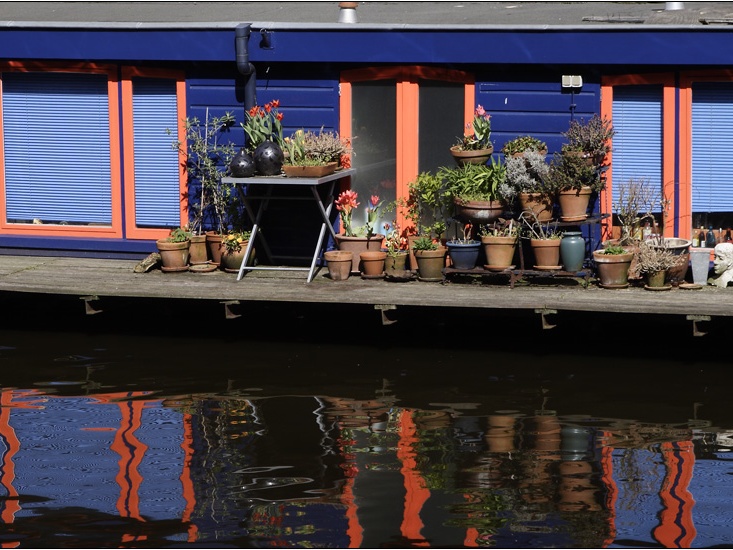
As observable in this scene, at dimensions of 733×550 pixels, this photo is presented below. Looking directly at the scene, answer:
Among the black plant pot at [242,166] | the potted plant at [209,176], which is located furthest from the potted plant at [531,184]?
the potted plant at [209,176]

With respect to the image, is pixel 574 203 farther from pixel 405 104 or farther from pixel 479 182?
pixel 405 104

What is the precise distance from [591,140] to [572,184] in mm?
556

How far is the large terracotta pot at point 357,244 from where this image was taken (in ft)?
50.6

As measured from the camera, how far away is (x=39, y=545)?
930 cm

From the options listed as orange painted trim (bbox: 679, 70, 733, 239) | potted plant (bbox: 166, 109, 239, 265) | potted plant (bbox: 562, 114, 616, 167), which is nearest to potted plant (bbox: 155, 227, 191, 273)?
potted plant (bbox: 166, 109, 239, 265)

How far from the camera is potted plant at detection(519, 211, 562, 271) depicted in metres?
14.5

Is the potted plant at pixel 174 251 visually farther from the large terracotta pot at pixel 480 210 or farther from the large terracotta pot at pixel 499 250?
the large terracotta pot at pixel 499 250

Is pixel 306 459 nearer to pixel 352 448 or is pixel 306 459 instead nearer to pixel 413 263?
pixel 352 448

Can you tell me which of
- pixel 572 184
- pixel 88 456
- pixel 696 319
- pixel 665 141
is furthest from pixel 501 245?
pixel 88 456

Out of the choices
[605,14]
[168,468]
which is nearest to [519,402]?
[168,468]

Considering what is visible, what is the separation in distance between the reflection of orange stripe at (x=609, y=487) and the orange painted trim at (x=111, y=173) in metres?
7.30

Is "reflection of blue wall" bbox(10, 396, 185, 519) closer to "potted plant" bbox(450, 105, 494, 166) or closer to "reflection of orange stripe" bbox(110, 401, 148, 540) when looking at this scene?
"reflection of orange stripe" bbox(110, 401, 148, 540)

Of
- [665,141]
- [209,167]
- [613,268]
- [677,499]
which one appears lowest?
[677,499]

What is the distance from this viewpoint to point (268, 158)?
1505 centimetres
